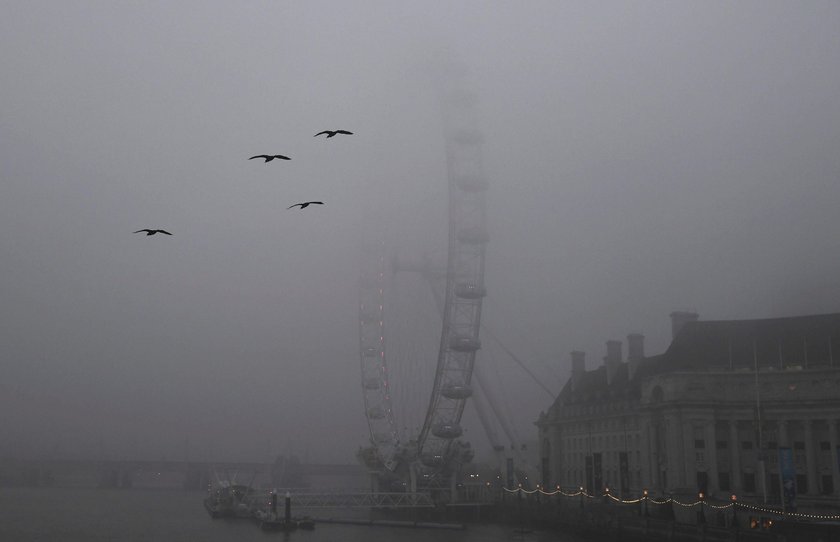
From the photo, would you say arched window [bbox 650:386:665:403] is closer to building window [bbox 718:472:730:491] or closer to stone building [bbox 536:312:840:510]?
stone building [bbox 536:312:840:510]

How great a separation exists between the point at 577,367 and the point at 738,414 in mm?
32484

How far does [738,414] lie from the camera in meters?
75.3

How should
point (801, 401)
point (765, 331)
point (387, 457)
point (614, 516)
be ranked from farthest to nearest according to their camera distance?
point (387, 457) → point (765, 331) → point (801, 401) → point (614, 516)

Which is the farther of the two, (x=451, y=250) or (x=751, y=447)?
(x=451, y=250)

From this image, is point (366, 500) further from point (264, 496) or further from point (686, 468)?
point (686, 468)

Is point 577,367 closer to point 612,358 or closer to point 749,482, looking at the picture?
point 612,358

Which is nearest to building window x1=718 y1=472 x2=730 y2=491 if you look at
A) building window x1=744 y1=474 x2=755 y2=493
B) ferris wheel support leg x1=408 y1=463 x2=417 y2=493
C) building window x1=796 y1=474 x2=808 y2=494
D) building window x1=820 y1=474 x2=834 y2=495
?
building window x1=744 y1=474 x2=755 y2=493

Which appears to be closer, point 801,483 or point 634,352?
point 801,483

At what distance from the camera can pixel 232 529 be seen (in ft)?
266

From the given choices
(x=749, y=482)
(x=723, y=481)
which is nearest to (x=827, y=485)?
(x=749, y=482)

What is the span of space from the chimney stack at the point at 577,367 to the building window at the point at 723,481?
103 feet

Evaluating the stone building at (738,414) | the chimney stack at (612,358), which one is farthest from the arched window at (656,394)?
the chimney stack at (612,358)

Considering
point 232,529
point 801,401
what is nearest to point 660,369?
point 801,401

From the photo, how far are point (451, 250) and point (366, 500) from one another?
112 ft
